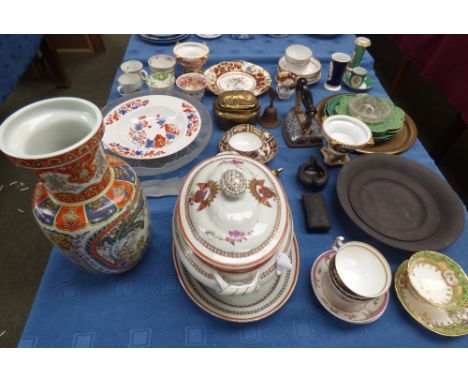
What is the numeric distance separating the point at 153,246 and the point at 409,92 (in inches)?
104

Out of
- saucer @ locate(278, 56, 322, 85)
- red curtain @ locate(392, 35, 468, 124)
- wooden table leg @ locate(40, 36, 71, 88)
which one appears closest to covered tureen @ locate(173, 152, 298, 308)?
saucer @ locate(278, 56, 322, 85)

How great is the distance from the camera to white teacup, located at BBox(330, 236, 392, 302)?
27.7 inches

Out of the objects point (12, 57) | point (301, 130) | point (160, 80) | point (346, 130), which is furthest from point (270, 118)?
point (12, 57)

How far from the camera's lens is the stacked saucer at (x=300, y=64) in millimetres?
1263

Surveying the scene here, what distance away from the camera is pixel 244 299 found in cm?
69

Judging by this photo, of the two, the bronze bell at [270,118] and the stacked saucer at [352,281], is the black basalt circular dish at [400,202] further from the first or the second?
the bronze bell at [270,118]

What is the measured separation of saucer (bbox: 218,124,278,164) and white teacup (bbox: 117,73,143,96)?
0.48 m

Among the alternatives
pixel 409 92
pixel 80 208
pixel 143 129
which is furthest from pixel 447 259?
pixel 409 92

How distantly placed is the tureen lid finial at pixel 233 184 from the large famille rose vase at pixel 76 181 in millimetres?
203

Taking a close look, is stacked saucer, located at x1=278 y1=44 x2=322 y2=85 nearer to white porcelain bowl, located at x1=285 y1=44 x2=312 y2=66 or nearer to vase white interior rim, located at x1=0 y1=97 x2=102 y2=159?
white porcelain bowl, located at x1=285 y1=44 x2=312 y2=66

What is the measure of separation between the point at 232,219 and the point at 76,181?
0.31 metres

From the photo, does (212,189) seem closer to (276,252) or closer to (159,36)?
(276,252)

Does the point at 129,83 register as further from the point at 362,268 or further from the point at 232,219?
the point at 362,268

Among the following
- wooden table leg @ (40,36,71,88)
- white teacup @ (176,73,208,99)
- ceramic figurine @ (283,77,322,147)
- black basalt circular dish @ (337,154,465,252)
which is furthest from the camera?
wooden table leg @ (40,36,71,88)
